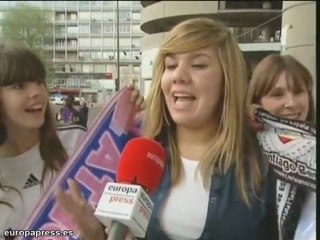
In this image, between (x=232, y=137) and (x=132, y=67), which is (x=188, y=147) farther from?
(x=132, y=67)

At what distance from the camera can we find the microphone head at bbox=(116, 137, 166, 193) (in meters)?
0.73

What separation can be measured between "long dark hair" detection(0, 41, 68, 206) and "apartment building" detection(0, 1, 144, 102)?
39mm

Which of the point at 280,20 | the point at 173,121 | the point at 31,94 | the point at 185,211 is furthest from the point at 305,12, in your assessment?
the point at 31,94

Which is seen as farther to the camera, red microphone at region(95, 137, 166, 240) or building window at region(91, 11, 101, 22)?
building window at region(91, 11, 101, 22)

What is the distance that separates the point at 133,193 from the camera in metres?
0.68

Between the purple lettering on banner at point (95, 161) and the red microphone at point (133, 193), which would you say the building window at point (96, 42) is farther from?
the red microphone at point (133, 193)

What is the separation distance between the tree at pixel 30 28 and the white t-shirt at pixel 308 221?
55 centimetres

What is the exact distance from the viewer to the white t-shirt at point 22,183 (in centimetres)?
98

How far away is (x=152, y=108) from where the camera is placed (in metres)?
0.94

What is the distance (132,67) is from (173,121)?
15 cm

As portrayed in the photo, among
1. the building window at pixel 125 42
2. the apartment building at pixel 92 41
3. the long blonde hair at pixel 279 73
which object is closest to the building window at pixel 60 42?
the apartment building at pixel 92 41

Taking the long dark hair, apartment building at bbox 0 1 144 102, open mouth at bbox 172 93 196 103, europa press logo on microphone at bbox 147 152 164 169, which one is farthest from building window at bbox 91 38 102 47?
europa press logo on microphone at bbox 147 152 164 169

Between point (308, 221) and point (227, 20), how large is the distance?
406 mm

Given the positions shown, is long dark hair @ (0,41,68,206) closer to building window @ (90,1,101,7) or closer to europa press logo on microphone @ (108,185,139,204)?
building window @ (90,1,101,7)
